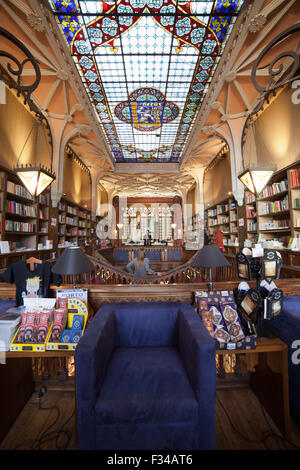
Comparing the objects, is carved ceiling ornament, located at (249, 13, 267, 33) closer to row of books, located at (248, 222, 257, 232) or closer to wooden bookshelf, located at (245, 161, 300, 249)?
wooden bookshelf, located at (245, 161, 300, 249)

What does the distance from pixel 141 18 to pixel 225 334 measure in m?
5.27

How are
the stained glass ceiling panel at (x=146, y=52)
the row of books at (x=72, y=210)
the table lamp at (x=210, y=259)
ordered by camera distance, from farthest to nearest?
the row of books at (x=72, y=210)
the stained glass ceiling panel at (x=146, y=52)
the table lamp at (x=210, y=259)

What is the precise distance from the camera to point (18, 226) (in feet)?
15.6

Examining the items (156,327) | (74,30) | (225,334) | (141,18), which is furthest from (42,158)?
(225,334)

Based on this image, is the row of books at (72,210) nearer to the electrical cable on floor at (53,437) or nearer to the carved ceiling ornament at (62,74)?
the carved ceiling ornament at (62,74)

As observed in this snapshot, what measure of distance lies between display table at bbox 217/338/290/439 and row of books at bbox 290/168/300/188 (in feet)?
11.4

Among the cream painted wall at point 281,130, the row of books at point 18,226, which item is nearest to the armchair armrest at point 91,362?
the row of books at point 18,226

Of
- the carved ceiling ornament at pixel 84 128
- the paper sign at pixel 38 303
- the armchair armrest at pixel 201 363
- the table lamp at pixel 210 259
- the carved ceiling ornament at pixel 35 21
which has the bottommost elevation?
the armchair armrest at pixel 201 363

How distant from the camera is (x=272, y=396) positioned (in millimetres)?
1701

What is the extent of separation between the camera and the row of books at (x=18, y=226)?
4.39 metres

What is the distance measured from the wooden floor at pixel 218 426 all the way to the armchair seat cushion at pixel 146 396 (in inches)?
21.9

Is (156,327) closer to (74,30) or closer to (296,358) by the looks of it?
(296,358)

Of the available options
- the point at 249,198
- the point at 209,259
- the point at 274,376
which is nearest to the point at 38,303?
the point at 209,259
